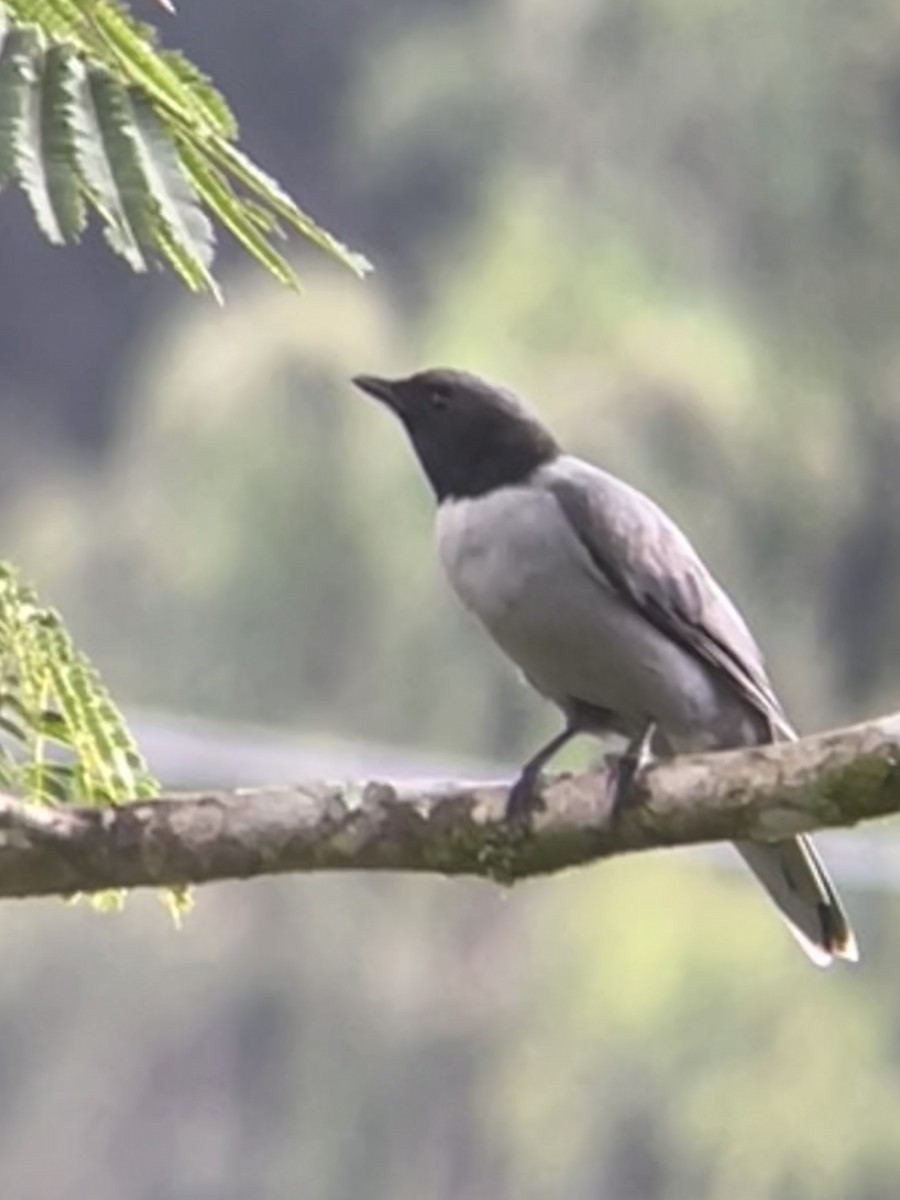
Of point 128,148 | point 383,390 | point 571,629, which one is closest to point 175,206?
point 128,148

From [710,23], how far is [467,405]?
13.6 metres

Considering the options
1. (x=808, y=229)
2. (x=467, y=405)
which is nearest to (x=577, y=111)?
(x=808, y=229)

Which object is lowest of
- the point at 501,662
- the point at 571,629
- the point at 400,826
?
the point at 400,826

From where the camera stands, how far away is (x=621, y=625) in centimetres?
332

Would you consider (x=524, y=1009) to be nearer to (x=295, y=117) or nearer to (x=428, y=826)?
(x=295, y=117)

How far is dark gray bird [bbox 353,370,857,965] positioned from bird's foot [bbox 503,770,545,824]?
2.01 feet

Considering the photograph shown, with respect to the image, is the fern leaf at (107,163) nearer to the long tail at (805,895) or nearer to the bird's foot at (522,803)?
the bird's foot at (522,803)

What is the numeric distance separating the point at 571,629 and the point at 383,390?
0.56 m

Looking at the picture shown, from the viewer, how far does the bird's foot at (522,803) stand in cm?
260

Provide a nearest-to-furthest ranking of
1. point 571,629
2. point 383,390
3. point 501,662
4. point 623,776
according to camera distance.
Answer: point 623,776 < point 571,629 < point 383,390 < point 501,662

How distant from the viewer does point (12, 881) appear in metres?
2.58

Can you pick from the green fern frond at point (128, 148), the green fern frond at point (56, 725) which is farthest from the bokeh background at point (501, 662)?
the green fern frond at point (128, 148)

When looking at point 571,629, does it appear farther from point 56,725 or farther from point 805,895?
point 56,725

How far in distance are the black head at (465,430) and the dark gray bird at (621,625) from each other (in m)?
0.05
